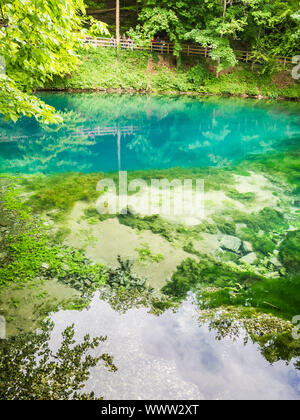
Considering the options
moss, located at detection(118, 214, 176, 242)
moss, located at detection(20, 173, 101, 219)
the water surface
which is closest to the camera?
the water surface

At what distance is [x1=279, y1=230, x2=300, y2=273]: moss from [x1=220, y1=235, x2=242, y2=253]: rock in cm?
90

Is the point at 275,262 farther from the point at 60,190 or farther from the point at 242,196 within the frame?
the point at 60,190

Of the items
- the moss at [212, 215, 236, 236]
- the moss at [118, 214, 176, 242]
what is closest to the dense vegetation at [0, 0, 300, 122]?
the moss at [118, 214, 176, 242]

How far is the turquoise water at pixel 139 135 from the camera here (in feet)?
38.0

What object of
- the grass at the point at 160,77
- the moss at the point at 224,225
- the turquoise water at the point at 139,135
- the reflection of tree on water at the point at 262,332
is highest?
the grass at the point at 160,77

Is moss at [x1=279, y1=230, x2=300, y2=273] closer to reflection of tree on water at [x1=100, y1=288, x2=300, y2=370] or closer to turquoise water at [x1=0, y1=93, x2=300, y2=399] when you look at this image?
reflection of tree on water at [x1=100, y1=288, x2=300, y2=370]

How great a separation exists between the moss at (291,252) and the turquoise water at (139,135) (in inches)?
223

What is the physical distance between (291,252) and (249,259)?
3.51ft

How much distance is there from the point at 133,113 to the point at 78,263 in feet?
51.3

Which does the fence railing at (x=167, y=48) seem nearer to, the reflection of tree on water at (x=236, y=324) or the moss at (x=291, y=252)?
the moss at (x=291, y=252)

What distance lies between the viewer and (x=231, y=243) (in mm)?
6590

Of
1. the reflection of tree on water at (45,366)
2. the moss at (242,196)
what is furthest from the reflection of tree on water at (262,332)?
the moss at (242,196)

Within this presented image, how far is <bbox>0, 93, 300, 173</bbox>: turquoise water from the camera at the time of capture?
11570mm

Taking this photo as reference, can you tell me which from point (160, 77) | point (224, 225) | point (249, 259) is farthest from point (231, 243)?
point (160, 77)
